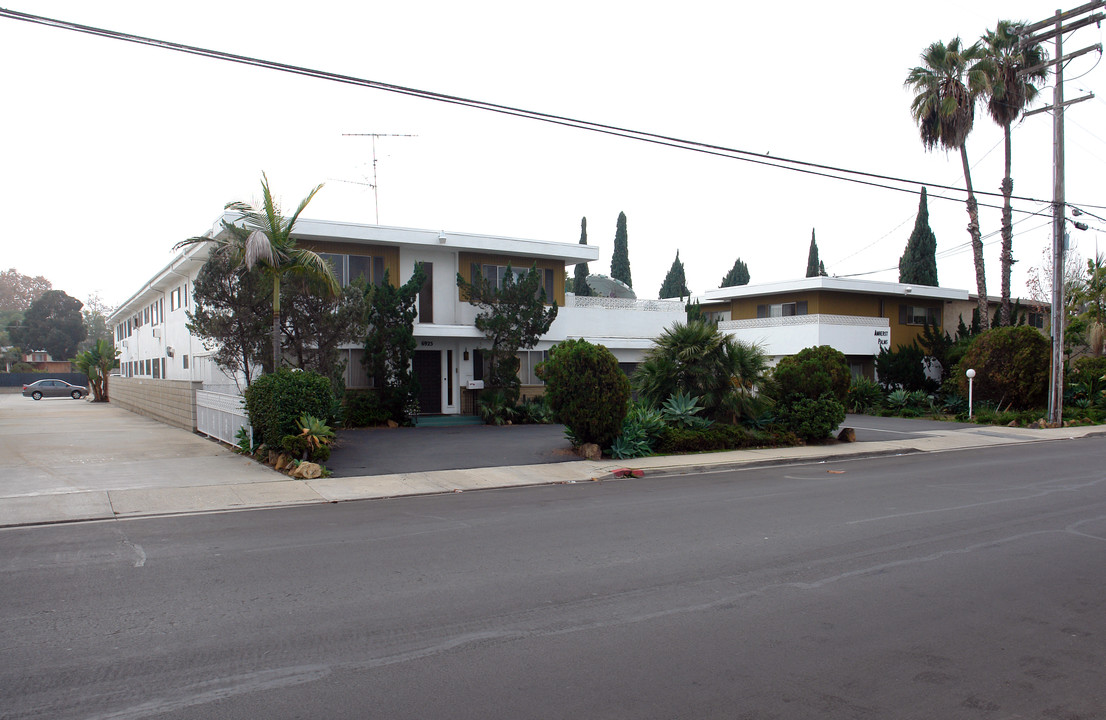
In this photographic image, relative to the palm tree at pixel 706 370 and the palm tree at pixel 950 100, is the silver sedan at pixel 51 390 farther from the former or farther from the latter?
the palm tree at pixel 950 100

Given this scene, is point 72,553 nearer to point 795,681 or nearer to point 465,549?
point 465,549

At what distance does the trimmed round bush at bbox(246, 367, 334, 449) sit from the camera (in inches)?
540

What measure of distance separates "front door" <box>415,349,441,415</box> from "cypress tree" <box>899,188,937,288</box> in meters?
30.3

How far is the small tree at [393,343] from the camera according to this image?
68.1 feet

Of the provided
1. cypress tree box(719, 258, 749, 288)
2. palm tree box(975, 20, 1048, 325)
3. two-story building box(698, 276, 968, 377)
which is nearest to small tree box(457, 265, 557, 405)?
two-story building box(698, 276, 968, 377)

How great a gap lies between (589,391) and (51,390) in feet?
152

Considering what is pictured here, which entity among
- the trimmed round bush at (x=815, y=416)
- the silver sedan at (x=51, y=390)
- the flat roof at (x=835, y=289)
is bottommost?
the silver sedan at (x=51, y=390)

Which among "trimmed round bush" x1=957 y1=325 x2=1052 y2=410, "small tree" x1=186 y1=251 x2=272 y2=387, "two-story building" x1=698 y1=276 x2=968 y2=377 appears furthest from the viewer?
"two-story building" x1=698 y1=276 x2=968 y2=377

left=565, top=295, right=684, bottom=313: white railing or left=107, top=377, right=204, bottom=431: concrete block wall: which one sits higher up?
left=565, top=295, right=684, bottom=313: white railing

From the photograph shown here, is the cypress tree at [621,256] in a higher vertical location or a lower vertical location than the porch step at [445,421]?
higher

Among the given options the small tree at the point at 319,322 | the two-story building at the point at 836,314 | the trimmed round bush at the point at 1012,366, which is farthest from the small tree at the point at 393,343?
the trimmed round bush at the point at 1012,366

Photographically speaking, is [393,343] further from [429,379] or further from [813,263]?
[813,263]

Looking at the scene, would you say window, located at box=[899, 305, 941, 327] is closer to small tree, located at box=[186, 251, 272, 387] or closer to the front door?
the front door

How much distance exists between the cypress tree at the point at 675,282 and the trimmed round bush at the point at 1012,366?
1055 inches
